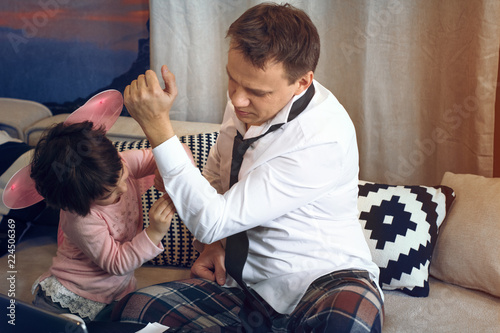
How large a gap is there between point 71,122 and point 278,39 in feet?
1.69

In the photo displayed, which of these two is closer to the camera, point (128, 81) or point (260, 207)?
point (260, 207)

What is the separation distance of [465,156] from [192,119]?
1036 mm

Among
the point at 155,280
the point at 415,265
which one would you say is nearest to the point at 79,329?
the point at 155,280

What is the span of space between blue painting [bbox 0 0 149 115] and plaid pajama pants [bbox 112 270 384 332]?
1183mm

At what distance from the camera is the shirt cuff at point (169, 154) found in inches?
39.8

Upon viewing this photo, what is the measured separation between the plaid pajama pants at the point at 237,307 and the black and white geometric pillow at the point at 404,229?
0.94 ft

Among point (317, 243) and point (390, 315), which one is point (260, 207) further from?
point (390, 315)

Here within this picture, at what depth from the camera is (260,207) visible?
1.06 meters

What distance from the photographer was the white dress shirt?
1.04 meters

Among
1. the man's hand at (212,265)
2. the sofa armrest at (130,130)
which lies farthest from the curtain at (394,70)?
the man's hand at (212,265)

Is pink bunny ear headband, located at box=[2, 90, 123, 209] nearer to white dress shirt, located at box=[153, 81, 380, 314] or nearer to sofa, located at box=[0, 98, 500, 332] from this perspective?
white dress shirt, located at box=[153, 81, 380, 314]

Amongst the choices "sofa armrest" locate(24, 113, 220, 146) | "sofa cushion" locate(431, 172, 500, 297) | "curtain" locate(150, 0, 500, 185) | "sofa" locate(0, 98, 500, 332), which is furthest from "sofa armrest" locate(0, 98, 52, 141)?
"sofa cushion" locate(431, 172, 500, 297)

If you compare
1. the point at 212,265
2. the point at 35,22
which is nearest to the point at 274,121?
the point at 212,265

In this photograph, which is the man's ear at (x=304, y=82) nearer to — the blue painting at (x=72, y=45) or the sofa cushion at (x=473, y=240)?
the sofa cushion at (x=473, y=240)
